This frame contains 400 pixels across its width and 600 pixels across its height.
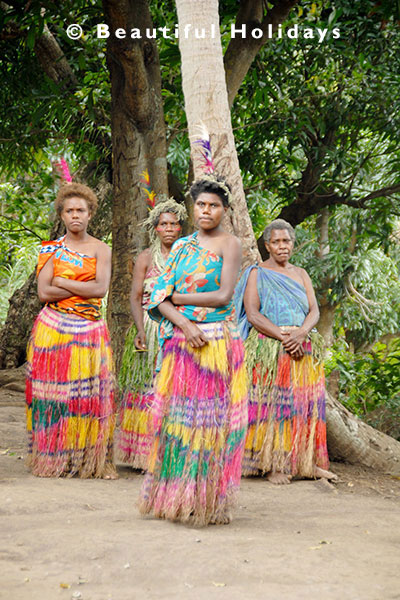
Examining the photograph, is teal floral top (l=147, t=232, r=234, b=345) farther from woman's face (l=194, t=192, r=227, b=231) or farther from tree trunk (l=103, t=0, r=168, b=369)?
tree trunk (l=103, t=0, r=168, b=369)

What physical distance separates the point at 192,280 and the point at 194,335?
11.2 inches

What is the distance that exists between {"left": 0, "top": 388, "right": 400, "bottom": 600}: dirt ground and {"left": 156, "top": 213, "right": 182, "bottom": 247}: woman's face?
5.66ft

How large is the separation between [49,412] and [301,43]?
4.99 meters

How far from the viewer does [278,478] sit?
520 cm

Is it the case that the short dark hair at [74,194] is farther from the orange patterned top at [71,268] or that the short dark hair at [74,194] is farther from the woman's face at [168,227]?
the woman's face at [168,227]

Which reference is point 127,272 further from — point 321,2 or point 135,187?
point 321,2

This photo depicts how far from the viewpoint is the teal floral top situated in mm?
3799

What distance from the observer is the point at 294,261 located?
13.1 metres

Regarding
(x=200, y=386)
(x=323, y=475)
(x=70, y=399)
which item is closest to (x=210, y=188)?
(x=200, y=386)

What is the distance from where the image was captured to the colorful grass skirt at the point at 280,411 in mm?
5320

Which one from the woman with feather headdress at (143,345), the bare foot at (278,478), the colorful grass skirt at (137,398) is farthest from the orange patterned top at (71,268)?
the bare foot at (278,478)

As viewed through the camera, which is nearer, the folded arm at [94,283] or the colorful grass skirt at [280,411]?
the folded arm at [94,283]

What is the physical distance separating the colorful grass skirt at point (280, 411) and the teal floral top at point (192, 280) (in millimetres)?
1553

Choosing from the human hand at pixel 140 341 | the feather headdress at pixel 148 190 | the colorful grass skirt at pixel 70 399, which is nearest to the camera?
the colorful grass skirt at pixel 70 399
